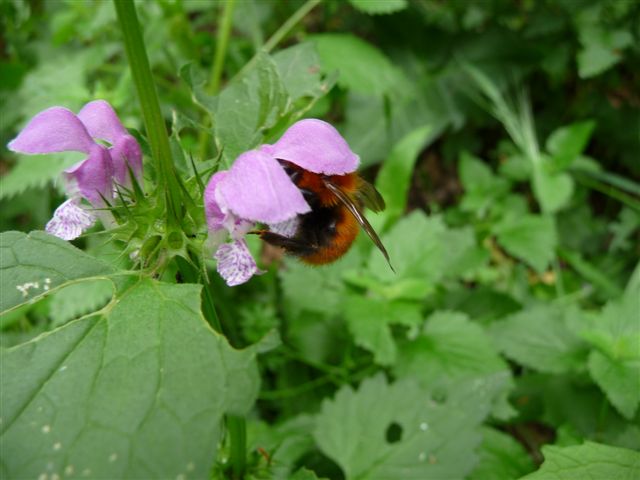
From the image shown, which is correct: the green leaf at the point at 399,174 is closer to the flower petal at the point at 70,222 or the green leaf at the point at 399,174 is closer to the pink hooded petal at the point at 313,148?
the pink hooded petal at the point at 313,148

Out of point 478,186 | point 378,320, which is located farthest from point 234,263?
point 478,186

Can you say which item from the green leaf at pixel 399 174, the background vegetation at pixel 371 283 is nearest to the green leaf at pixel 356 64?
the background vegetation at pixel 371 283

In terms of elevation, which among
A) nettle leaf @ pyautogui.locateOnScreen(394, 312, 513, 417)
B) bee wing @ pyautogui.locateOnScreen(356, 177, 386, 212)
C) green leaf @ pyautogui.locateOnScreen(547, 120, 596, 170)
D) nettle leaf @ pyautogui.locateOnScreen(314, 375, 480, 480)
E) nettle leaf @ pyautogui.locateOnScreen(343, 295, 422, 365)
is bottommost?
green leaf @ pyautogui.locateOnScreen(547, 120, 596, 170)

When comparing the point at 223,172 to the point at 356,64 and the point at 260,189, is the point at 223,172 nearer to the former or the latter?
Result: the point at 260,189

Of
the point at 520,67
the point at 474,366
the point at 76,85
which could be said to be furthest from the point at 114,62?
the point at 474,366

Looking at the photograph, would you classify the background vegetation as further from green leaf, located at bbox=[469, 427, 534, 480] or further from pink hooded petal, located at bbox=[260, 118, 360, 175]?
pink hooded petal, located at bbox=[260, 118, 360, 175]

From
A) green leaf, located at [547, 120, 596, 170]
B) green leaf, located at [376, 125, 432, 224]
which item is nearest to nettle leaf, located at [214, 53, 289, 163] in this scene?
green leaf, located at [376, 125, 432, 224]

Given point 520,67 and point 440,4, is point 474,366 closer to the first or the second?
point 520,67
